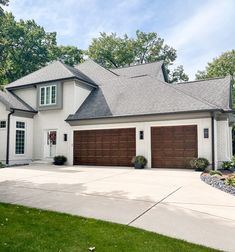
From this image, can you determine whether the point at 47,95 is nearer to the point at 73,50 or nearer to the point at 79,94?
the point at 79,94

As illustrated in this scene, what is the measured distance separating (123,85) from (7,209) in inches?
580

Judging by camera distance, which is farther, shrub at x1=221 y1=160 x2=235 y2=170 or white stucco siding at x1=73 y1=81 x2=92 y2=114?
white stucco siding at x1=73 y1=81 x2=92 y2=114

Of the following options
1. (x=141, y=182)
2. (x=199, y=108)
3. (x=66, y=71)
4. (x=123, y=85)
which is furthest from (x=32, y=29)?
(x=141, y=182)

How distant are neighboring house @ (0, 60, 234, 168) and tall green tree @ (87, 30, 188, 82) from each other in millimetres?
18399

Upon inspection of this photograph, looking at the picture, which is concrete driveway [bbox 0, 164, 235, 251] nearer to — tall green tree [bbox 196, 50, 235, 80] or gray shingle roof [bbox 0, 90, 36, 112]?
gray shingle roof [bbox 0, 90, 36, 112]

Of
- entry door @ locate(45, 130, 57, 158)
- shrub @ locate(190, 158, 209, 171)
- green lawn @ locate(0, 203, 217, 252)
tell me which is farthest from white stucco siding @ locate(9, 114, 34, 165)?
green lawn @ locate(0, 203, 217, 252)

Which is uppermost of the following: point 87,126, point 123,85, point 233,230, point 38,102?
point 123,85

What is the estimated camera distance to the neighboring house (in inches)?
566

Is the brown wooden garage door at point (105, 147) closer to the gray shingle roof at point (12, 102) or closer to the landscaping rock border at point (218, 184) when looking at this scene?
the gray shingle roof at point (12, 102)

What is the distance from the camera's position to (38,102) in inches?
761

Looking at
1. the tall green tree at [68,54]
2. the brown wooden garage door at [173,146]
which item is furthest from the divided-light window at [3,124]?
the tall green tree at [68,54]

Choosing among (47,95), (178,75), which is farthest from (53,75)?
(178,75)

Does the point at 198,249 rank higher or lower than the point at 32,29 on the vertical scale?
lower

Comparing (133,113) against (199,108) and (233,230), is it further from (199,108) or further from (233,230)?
(233,230)
